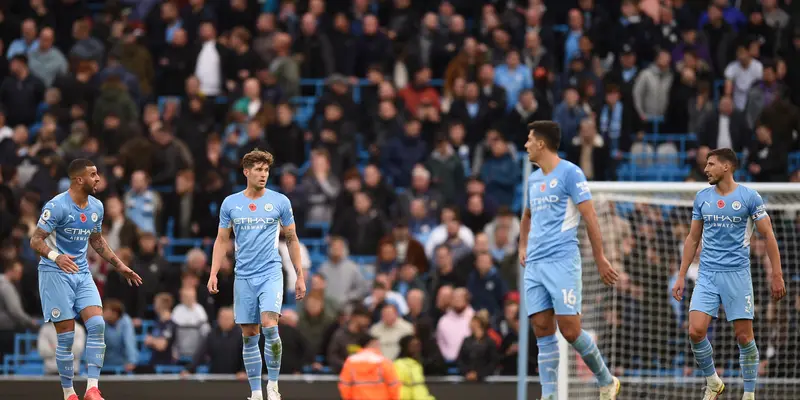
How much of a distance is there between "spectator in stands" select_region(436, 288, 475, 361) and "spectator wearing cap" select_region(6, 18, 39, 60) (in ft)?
30.3

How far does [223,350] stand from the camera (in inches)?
666

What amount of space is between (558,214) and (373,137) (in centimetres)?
1004

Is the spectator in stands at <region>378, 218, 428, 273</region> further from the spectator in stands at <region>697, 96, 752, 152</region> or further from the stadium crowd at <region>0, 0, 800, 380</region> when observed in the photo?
the spectator in stands at <region>697, 96, 752, 152</region>

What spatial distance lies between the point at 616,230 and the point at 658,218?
1.97 feet

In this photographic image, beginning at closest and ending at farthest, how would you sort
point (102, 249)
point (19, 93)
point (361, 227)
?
point (102, 249), point (361, 227), point (19, 93)

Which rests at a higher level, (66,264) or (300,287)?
(66,264)

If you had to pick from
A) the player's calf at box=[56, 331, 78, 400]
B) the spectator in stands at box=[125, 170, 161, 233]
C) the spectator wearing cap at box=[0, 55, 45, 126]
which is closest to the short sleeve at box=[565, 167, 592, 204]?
the player's calf at box=[56, 331, 78, 400]

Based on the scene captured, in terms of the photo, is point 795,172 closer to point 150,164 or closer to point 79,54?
point 150,164

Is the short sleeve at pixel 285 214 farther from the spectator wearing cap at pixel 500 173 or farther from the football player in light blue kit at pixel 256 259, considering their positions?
the spectator wearing cap at pixel 500 173

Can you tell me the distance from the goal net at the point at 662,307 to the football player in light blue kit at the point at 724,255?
390 centimetres

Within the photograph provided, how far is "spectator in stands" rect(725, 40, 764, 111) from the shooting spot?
68.0ft

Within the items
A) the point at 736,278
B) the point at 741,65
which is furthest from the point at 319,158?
the point at 736,278

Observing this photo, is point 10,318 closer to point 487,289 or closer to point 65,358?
point 65,358

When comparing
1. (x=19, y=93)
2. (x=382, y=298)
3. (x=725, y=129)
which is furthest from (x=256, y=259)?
(x=19, y=93)
